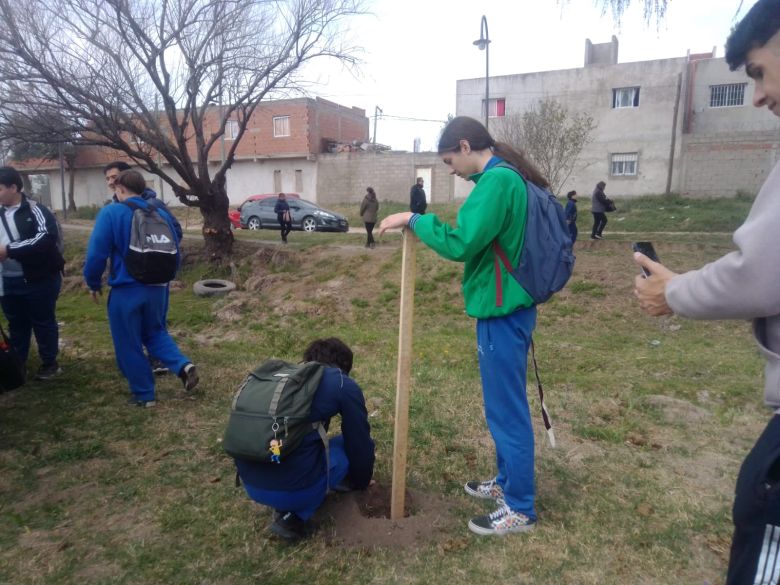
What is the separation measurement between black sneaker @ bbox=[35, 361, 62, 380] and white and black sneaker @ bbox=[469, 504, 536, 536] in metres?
4.43

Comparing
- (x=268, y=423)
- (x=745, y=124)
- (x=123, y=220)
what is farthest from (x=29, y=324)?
(x=745, y=124)

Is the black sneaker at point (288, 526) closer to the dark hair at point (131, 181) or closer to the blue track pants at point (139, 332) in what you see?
the blue track pants at point (139, 332)

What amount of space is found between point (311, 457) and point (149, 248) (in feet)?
8.19

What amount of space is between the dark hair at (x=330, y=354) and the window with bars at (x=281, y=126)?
32.1 metres

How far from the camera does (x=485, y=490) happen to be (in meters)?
3.31

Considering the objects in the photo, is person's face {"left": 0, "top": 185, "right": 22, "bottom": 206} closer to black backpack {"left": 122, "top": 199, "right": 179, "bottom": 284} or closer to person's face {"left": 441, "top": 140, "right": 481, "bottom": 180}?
black backpack {"left": 122, "top": 199, "right": 179, "bottom": 284}

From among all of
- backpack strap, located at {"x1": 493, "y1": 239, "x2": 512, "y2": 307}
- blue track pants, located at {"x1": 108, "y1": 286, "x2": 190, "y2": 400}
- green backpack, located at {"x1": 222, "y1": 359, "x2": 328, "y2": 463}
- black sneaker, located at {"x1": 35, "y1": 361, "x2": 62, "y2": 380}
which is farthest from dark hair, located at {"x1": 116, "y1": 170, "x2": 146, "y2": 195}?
backpack strap, located at {"x1": 493, "y1": 239, "x2": 512, "y2": 307}

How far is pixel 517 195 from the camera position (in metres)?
2.65

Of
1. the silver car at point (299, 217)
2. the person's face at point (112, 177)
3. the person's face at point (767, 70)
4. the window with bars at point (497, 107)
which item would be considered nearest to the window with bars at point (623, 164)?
the window with bars at point (497, 107)

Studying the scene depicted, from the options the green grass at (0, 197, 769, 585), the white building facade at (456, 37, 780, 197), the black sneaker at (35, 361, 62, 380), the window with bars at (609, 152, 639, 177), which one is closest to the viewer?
the green grass at (0, 197, 769, 585)

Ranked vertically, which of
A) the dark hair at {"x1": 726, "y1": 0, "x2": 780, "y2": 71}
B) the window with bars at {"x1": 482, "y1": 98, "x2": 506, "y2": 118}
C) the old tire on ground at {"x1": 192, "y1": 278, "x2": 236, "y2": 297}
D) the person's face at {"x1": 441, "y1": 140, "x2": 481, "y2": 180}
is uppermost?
the window with bars at {"x1": 482, "y1": 98, "x2": 506, "y2": 118}

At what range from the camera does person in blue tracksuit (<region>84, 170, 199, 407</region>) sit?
457cm

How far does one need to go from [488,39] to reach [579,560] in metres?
18.6

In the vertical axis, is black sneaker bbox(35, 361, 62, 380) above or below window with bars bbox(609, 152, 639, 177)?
below
